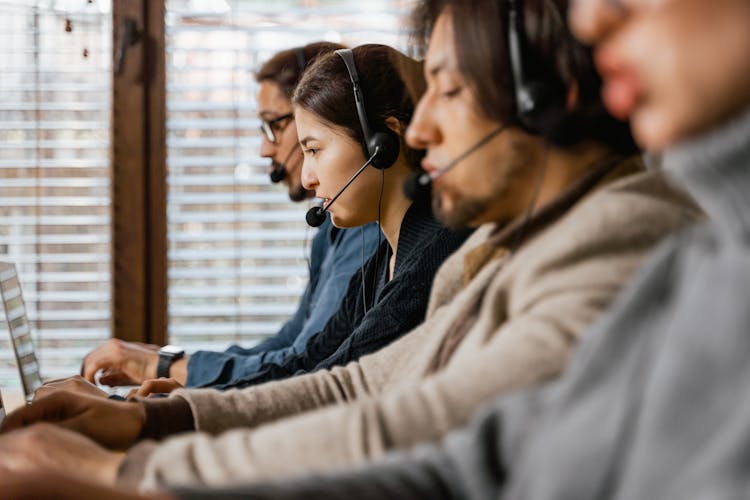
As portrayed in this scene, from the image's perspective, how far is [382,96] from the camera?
1.74m

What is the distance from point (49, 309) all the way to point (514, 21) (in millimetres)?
2194

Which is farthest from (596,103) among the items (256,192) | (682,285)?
(256,192)

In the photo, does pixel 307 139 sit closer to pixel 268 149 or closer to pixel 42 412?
pixel 268 149

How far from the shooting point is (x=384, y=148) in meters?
1.66

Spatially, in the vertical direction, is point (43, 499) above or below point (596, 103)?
below

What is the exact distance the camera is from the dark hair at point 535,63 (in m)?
0.96

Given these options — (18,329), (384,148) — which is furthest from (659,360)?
(18,329)

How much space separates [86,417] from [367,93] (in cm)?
84

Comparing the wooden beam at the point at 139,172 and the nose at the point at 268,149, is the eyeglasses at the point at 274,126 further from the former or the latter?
the wooden beam at the point at 139,172

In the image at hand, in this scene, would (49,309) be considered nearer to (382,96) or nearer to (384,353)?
(382,96)

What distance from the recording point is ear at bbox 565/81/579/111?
0.96 meters

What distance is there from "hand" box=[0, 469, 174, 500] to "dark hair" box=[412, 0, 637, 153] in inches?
21.5

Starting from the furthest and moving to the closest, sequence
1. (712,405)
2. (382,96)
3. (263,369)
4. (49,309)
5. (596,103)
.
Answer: (49,309) → (263,369) → (382,96) → (596,103) → (712,405)

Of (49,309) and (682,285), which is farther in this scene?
(49,309)
